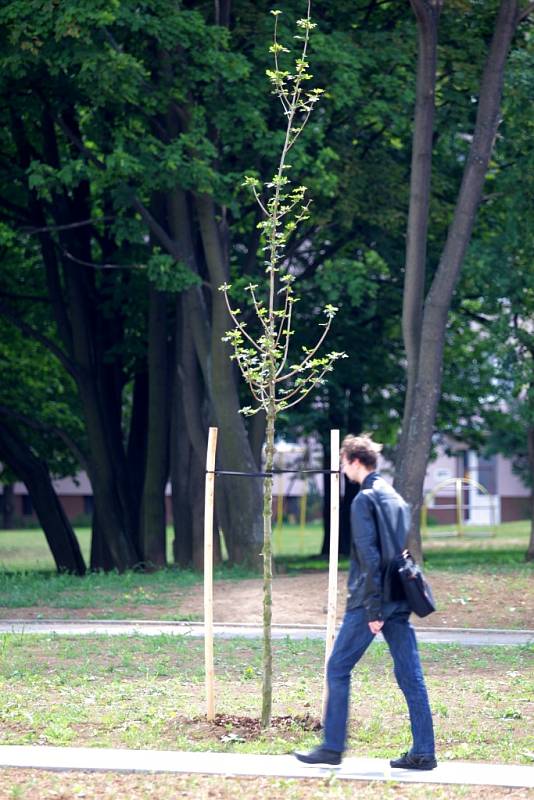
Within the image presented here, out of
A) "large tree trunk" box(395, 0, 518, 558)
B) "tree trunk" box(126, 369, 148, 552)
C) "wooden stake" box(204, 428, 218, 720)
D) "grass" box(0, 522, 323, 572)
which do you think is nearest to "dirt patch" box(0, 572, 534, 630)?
"large tree trunk" box(395, 0, 518, 558)

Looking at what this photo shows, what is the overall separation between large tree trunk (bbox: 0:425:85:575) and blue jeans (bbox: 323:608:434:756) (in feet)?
62.2

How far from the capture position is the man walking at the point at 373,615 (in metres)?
7.43

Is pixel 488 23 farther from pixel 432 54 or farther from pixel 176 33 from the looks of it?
pixel 176 33

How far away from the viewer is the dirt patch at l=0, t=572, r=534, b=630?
1571 centimetres

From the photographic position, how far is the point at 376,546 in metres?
7.48

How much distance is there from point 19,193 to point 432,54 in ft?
30.1

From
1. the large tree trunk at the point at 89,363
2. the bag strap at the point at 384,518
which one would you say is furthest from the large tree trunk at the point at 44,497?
the bag strap at the point at 384,518

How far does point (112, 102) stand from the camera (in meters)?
19.1

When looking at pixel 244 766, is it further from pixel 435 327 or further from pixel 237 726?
pixel 435 327

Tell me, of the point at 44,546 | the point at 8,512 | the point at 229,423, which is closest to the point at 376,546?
the point at 229,423

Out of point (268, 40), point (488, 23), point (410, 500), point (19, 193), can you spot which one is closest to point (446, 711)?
point (410, 500)

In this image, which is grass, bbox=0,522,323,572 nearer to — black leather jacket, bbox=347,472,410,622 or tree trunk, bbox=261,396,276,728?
tree trunk, bbox=261,396,276,728

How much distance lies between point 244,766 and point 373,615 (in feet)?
3.64

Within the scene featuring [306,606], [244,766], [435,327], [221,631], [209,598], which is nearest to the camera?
[244,766]
